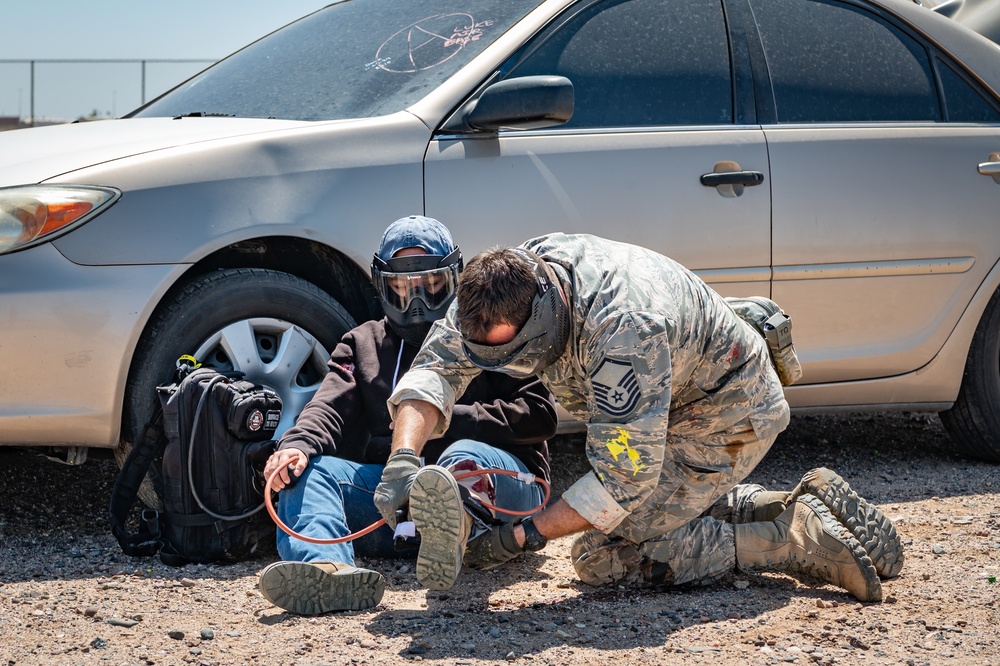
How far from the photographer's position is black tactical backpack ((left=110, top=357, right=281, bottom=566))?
3.38 meters

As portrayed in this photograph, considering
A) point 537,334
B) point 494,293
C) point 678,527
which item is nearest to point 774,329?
point 678,527

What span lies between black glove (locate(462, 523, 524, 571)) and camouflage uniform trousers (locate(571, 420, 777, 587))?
321mm

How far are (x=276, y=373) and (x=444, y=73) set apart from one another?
1172 mm

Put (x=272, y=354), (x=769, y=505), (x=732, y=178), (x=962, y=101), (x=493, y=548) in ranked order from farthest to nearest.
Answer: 1. (x=962, y=101)
2. (x=732, y=178)
3. (x=272, y=354)
4. (x=769, y=505)
5. (x=493, y=548)

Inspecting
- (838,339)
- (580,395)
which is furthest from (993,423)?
(580,395)

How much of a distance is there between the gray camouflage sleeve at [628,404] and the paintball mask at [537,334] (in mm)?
100

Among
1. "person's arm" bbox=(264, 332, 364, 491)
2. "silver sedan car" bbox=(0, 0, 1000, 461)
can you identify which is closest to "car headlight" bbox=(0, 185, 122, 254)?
"silver sedan car" bbox=(0, 0, 1000, 461)

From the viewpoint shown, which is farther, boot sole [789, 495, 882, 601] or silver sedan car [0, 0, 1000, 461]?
silver sedan car [0, 0, 1000, 461]

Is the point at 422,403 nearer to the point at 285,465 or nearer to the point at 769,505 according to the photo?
the point at 285,465

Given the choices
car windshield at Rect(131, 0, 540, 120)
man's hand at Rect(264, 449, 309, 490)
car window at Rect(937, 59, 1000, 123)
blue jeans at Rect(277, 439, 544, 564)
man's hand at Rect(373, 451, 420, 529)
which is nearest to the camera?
man's hand at Rect(373, 451, 420, 529)

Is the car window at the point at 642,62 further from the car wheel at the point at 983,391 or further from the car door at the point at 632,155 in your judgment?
the car wheel at the point at 983,391

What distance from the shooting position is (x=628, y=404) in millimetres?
2732

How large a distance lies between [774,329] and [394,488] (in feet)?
4.09

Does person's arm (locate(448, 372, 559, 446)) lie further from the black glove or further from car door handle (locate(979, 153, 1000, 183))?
car door handle (locate(979, 153, 1000, 183))
